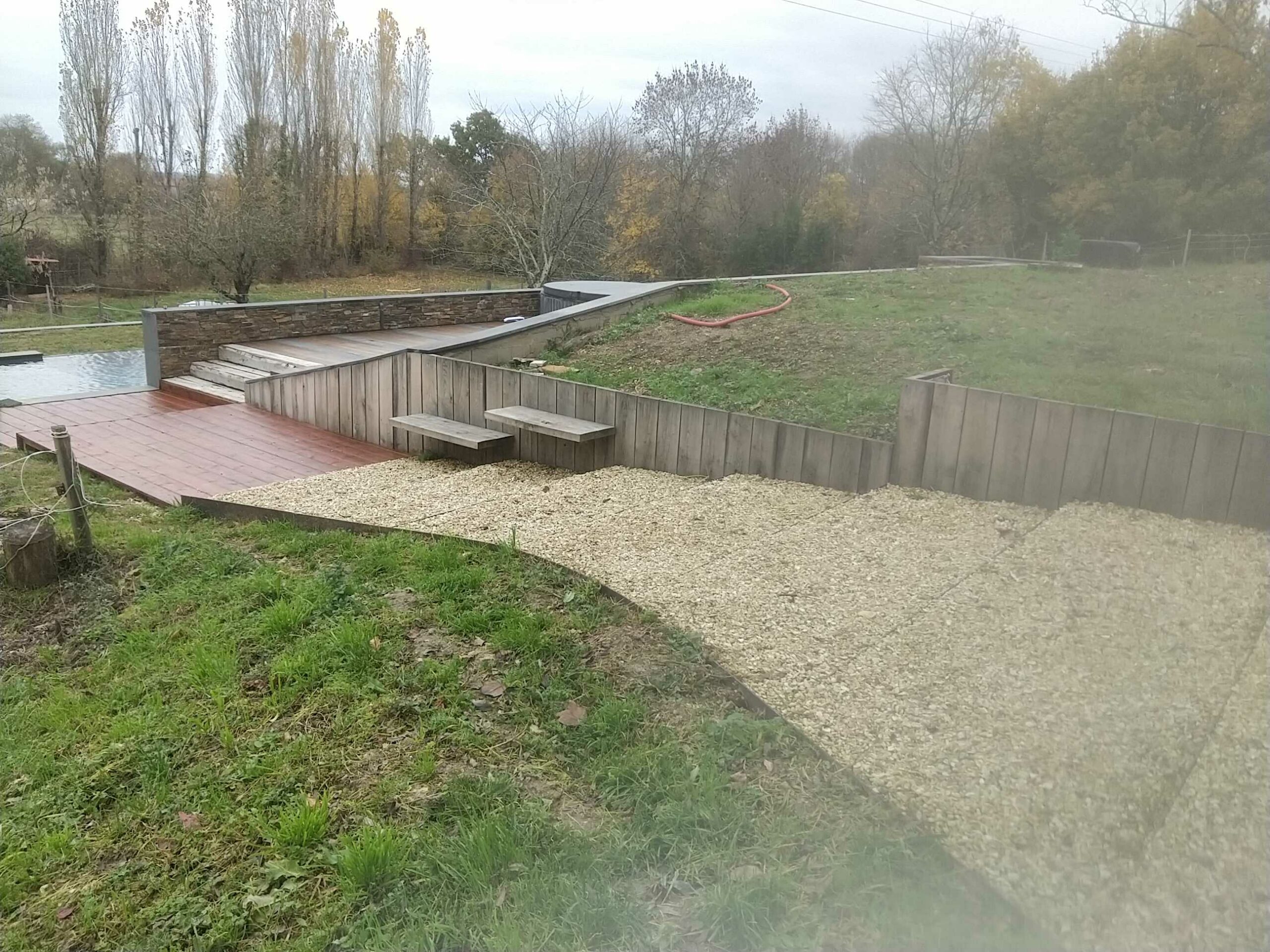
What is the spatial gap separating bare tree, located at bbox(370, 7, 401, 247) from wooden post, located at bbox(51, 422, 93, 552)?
3109 millimetres

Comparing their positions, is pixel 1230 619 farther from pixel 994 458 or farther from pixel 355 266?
pixel 355 266

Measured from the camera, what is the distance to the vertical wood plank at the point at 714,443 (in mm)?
4023

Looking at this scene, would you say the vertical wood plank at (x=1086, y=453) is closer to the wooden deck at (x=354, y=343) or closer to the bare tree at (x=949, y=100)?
the bare tree at (x=949, y=100)

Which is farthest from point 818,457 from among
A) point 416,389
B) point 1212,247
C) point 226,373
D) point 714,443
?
point 226,373

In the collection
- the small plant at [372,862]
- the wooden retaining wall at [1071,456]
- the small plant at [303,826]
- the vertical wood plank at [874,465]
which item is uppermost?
the wooden retaining wall at [1071,456]

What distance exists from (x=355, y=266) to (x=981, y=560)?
7.61 m

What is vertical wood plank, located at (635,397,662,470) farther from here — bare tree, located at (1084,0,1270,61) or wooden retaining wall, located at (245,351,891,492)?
bare tree, located at (1084,0,1270,61)

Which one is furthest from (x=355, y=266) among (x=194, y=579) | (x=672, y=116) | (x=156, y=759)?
(x=156, y=759)

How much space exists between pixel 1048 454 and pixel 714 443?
1.48m

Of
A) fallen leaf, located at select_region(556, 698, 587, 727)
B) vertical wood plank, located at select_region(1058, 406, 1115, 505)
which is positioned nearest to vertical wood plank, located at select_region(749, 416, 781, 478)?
vertical wood plank, located at select_region(1058, 406, 1115, 505)

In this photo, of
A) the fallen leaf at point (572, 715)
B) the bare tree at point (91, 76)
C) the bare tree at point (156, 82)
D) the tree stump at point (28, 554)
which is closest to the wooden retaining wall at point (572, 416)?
the fallen leaf at point (572, 715)

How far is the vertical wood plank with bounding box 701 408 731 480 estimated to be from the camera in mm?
4023

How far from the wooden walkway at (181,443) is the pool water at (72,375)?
0.86m

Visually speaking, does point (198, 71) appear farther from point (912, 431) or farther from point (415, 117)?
point (912, 431)
